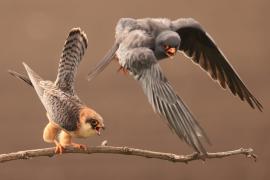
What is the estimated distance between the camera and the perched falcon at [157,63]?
69 cm

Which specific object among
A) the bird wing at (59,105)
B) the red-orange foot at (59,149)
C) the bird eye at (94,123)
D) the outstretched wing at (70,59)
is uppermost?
the outstretched wing at (70,59)

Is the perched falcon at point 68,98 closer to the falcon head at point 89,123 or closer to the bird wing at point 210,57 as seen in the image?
the falcon head at point 89,123

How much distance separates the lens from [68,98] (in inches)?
34.5

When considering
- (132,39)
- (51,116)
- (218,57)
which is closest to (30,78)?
(51,116)

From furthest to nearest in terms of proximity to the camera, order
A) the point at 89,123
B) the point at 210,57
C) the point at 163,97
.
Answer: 1. the point at 210,57
2. the point at 89,123
3. the point at 163,97

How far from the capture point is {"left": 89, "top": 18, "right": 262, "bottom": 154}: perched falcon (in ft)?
2.27

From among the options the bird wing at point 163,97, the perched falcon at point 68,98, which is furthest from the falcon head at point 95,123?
the bird wing at point 163,97

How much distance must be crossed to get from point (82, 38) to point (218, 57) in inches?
8.9

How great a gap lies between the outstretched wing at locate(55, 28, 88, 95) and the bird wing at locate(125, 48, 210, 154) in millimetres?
123

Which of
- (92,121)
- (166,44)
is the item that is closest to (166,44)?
(166,44)

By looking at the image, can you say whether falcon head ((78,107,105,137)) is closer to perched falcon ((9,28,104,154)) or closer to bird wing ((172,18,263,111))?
perched falcon ((9,28,104,154))

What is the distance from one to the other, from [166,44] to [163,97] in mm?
72

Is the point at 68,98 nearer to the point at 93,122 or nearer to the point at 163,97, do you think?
the point at 93,122

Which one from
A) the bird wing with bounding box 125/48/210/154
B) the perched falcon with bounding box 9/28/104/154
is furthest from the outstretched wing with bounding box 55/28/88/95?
the bird wing with bounding box 125/48/210/154
